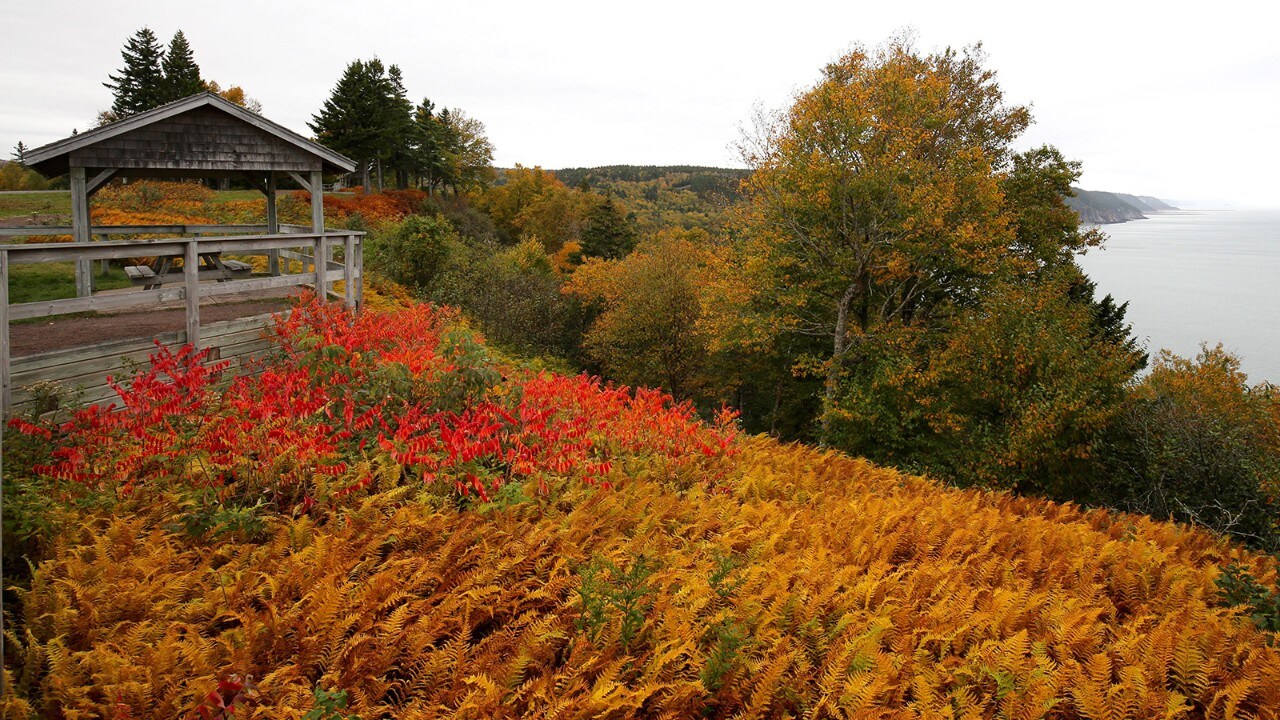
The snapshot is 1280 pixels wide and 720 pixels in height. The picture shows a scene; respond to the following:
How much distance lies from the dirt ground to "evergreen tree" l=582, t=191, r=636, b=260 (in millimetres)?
38270

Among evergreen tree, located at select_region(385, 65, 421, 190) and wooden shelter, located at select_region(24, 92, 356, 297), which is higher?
evergreen tree, located at select_region(385, 65, 421, 190)

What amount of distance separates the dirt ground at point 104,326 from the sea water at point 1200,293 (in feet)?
90.8

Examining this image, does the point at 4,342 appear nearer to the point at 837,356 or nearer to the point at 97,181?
the point at 97,181

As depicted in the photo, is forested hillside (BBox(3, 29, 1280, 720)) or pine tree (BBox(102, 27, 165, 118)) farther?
pine tree (BBox(102, 27, 165, 118))

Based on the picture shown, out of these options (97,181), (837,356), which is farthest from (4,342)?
(837,356)

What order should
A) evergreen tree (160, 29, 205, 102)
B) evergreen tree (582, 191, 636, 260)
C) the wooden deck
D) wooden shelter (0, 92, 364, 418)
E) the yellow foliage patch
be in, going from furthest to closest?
evergreen tree (582, 191, 636, 260) < evergreen tree (160, 29, 205, 102) < wooden shelter (0, 92, 364, 418) < the wooden deck < the yellow foliage patch

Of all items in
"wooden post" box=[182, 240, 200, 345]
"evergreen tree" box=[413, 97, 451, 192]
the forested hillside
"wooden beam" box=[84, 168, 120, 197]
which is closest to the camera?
the forested hillside

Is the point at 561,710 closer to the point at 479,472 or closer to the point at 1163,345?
the point at 479,472

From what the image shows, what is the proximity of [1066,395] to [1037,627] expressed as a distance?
10964mm

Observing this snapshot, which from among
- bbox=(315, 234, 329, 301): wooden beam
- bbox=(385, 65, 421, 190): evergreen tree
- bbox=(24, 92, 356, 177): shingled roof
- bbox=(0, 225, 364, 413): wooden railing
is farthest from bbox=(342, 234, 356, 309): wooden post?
bbox=(385, 65, 421, 190): evergreen tree

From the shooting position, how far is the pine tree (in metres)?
47.5

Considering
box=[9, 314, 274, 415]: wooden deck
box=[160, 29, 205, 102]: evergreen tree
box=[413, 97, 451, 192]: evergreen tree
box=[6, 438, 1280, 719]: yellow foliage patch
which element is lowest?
box=[6, 438, 1280, 719]: yellow foliage patch

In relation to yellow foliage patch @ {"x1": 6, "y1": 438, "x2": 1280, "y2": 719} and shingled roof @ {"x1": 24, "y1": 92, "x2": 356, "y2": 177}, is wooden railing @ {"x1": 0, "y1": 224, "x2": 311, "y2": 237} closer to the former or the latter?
shingled roof @ {"x1": 24, "y1": 92, "x2": 356, "y2": 177}

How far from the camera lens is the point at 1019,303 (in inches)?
647
